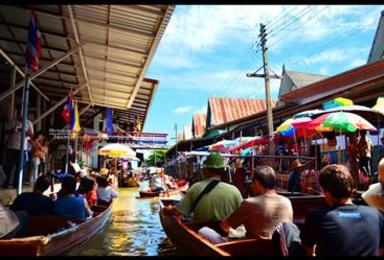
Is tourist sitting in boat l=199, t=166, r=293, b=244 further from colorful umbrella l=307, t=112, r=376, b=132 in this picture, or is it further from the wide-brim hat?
colorful umbrella l=307, t=112, r=376, b=132

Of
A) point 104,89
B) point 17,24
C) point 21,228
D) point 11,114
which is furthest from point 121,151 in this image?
point 21,228

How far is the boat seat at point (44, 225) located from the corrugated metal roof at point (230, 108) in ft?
74.5

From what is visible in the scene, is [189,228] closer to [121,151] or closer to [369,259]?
[369,259]

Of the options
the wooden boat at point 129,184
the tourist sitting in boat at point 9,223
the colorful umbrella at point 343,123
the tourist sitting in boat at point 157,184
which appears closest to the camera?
the tourist sitting in boat at point 9,223

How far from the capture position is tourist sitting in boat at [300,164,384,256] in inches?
94.7

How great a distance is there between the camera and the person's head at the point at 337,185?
2514 mm

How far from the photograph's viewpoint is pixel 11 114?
461 inches

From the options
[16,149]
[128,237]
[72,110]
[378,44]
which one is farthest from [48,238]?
[378,44]

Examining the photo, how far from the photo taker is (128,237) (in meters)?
8.65

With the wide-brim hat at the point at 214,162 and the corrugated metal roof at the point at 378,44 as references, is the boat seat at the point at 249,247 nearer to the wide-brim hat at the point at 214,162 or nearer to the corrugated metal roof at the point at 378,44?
the wide-brim hat at the point at 214,162

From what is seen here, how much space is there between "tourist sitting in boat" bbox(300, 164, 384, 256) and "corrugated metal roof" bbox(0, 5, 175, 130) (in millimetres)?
5386

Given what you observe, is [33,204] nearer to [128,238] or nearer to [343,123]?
[128,238]

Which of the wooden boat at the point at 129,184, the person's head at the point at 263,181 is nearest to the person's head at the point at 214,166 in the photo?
the person's head at the point at 263,181

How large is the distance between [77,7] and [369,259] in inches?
285
